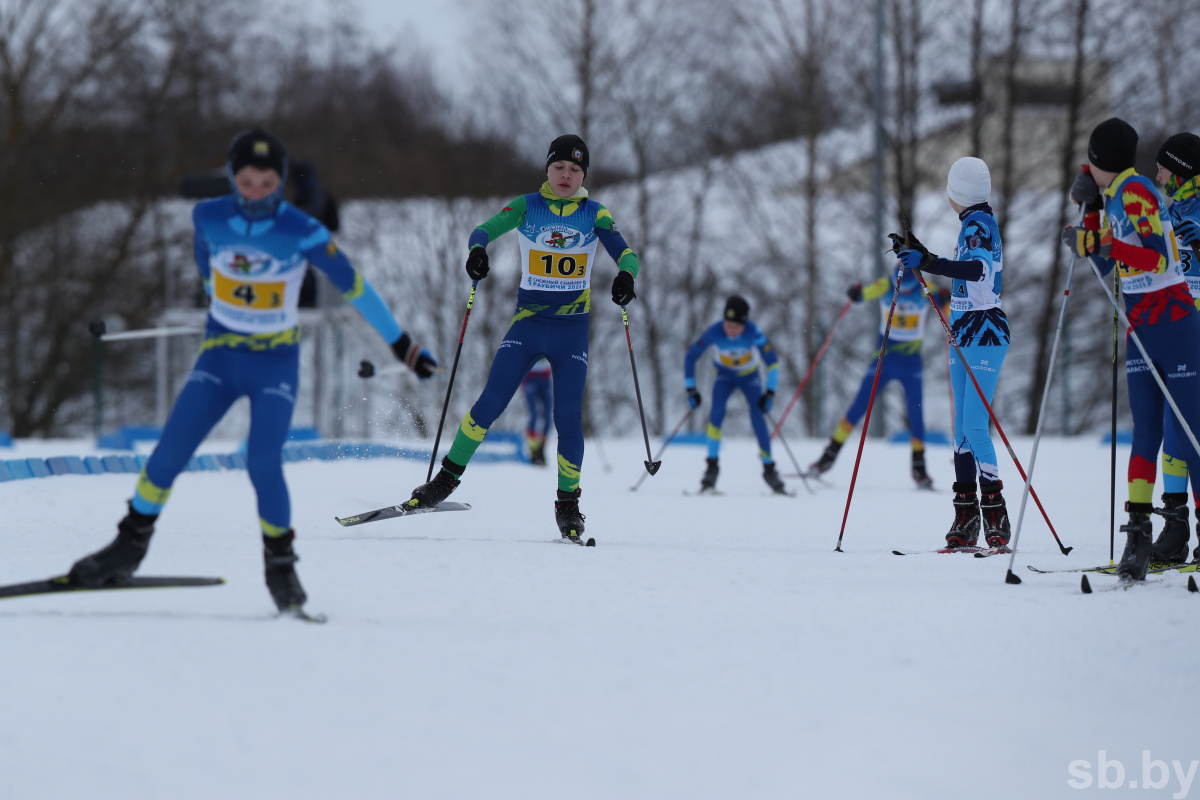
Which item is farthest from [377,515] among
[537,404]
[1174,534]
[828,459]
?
[537,404]

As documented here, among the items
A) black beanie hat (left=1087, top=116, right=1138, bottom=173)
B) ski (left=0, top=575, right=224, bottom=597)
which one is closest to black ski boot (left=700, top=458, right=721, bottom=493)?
black beanie hat (left=1087, top=116, right=1138, bottom=173)

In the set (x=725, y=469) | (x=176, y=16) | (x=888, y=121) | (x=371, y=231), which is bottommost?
(x=725, y=469)

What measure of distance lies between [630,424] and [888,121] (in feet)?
27.1

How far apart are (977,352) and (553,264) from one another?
88.7 inches

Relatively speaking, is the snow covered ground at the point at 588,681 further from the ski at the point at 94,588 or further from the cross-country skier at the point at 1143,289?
the cross-country skier at the point at 1143,289

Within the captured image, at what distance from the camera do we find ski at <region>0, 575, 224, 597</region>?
10.8 ft

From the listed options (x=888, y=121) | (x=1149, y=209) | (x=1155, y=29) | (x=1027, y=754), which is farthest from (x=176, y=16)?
(x=1027, y=754)

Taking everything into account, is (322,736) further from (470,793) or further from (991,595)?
(991,595)

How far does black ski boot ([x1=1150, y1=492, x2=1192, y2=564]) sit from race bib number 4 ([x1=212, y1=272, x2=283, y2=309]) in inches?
152

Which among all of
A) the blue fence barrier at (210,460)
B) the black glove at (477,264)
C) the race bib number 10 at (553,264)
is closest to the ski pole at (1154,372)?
the race bib number 10 at (553,264)

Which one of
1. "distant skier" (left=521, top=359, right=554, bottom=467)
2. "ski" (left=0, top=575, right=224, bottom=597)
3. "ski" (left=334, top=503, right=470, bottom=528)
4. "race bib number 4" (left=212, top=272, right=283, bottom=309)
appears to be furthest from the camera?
"distant skier" (left=521, top=359, right=554, bottom=467)

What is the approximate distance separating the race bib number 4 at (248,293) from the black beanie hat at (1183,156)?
3.88 metres

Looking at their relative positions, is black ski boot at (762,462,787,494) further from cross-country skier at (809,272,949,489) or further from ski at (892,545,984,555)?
ski at (892,545,984,555)

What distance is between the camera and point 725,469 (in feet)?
39.0
